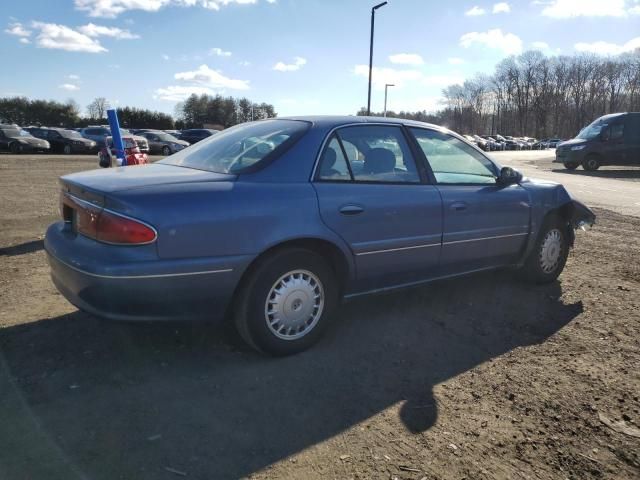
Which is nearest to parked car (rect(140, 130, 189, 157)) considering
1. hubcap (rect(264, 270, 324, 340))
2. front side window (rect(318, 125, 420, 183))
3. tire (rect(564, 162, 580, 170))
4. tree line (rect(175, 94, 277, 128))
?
tire (rect(564, 162, 580, 170))

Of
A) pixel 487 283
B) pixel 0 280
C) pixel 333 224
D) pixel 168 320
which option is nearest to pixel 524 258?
pixel 487 283

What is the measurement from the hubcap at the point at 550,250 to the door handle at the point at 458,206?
1280 millimetres

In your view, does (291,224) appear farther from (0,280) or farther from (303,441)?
(0,280)

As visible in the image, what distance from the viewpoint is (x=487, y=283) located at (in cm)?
513

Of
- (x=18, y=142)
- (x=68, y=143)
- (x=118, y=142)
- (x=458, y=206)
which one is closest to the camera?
(x=458, y=206)

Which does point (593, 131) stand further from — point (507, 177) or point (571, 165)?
point (507, 177)

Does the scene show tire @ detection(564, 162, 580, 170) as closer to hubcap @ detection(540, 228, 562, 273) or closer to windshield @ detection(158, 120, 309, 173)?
hubcap @ detection(540, 228, 562, 273)

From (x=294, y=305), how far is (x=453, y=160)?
198cm

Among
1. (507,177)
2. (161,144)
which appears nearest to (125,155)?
(507,177)

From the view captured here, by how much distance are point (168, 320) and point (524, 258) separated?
3.38 metres

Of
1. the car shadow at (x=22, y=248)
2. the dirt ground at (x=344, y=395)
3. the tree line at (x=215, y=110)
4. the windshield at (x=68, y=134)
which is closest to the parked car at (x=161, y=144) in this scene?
the windshield at (x=68, y=134)

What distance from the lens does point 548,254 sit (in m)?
5.00

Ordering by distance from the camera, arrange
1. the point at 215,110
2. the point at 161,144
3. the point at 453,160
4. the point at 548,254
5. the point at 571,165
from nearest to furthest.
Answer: the point at 453,160 → the point at 548,254 → the point at 571,165 → the point at 161,144 → the point at 215,110

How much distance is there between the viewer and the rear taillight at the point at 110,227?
278 cm
